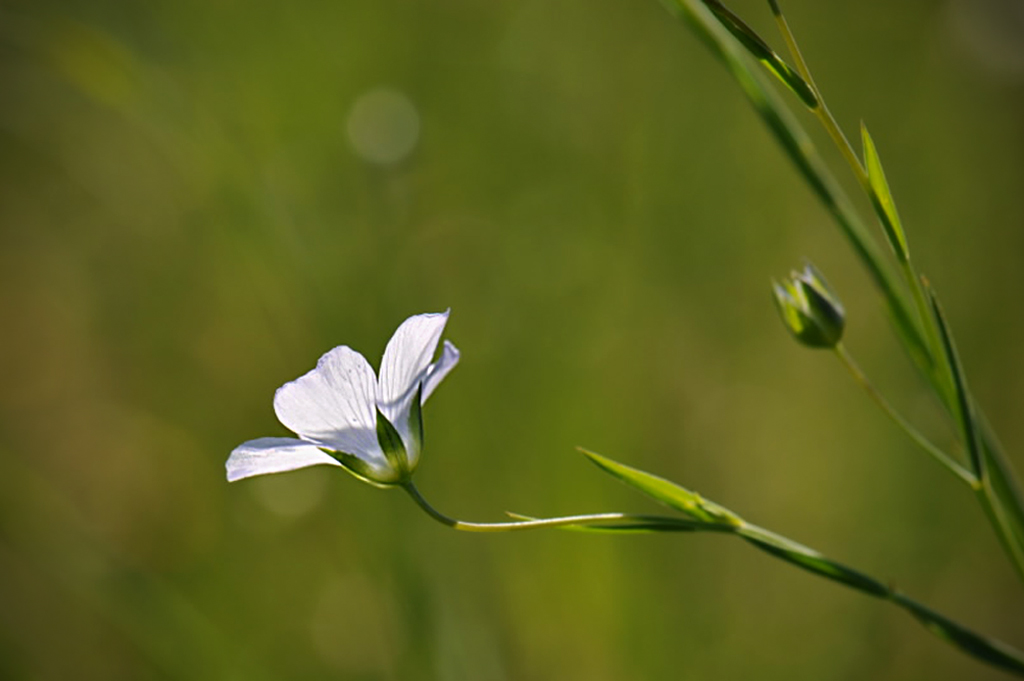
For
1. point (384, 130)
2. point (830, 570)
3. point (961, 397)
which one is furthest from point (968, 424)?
point (384, 130)

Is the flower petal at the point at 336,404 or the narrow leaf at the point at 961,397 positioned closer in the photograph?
the narrow leaf at the point at 961,397

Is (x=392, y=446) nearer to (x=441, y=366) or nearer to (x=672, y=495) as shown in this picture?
(x=441, y=366)

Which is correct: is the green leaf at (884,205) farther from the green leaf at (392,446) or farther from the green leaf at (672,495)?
the green leaf at (392,446)

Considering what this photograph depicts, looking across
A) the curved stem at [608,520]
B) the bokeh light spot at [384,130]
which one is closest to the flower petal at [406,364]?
the curved stem at [608,520]

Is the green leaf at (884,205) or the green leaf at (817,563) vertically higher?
the green leaf at (884,205)

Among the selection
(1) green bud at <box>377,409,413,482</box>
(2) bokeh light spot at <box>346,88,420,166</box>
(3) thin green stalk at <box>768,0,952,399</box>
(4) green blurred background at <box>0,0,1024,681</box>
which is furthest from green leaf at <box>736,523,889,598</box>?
(2) bokeh light spot at <box>346,88,420,166</box>

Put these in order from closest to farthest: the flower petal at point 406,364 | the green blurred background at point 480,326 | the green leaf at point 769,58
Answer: the green leaf at point 769,58 < the flower petal at point 406,364 < the green blurred background at point 480,326
